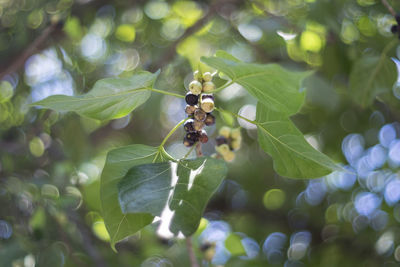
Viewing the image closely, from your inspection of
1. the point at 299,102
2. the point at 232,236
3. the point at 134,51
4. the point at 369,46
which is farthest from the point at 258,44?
the point at 299,102

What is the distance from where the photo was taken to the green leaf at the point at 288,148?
1.28m

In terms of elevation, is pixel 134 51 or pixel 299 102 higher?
pixel 299 102

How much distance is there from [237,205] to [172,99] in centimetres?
135

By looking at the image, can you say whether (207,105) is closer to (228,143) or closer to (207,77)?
(207,77)

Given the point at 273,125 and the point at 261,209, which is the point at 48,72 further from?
the point at 273,125

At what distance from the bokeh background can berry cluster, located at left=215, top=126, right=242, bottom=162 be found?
50 cm

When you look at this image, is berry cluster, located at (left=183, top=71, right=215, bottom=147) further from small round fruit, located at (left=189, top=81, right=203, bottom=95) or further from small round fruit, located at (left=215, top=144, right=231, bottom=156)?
small round fruit, located at (left=215, top=144, right=231, bottom=156)

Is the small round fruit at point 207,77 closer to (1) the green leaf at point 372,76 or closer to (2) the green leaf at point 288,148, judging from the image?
(2) the green leaf at point 288,148

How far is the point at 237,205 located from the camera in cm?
427

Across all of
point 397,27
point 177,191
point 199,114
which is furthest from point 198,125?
point 397,27

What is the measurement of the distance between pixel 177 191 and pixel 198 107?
1.18ft

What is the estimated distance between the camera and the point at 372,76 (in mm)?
2416

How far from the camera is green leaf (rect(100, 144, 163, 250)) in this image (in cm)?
128

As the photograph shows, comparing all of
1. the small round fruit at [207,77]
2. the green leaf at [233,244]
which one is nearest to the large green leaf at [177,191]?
the small round fruit at [207,77]
